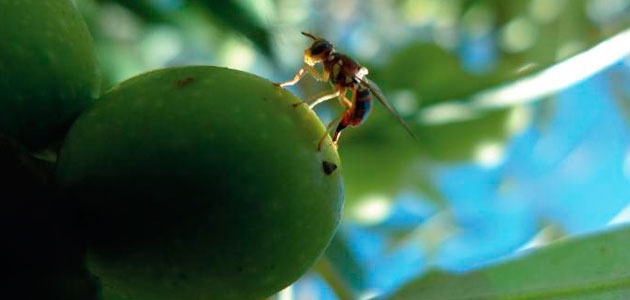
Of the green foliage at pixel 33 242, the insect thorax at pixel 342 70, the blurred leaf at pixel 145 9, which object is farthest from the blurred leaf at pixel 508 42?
the green foliage at pixel 33 242

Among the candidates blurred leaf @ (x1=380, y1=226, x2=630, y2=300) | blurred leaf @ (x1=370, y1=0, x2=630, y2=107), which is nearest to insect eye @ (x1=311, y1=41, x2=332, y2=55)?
blurred leaf @ (x1=380, y1=226, x2=630, y2=300)

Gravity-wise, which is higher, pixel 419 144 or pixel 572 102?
pixel 572 102

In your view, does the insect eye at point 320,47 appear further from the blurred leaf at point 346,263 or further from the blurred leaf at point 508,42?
the blurred leaf at point 508,42

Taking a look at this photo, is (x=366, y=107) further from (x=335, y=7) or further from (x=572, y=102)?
(x=335, y=7)

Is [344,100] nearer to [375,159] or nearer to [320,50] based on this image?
[320,50]

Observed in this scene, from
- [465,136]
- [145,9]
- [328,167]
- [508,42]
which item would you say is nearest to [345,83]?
[328,167]

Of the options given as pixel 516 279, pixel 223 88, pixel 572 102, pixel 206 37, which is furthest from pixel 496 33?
pixel 223 88
